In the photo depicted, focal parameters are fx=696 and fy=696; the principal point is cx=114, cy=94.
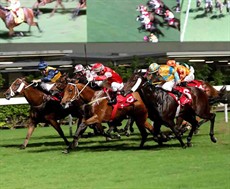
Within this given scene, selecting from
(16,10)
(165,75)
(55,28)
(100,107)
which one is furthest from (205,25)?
(100,107)

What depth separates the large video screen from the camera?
28550 millimetres

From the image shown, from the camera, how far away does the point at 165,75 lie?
13.7 meters

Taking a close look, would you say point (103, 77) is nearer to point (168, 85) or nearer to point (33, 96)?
point (168, 85)

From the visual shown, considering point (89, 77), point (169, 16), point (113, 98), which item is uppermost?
point (89, 77)

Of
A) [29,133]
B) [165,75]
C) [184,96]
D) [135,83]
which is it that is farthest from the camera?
[29,133]

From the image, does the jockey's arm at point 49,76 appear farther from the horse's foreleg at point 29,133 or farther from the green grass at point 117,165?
the green grass at point 117,165

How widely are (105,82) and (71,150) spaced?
1500mm

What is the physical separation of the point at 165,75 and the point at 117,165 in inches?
126

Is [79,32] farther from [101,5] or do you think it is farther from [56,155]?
[56,155]

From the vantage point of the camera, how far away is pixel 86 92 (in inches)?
529

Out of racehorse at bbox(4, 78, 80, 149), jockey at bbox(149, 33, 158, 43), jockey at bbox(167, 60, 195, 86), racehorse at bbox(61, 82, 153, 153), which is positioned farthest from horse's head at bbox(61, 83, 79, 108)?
jockey at bbox(149, 33, 158, 43)

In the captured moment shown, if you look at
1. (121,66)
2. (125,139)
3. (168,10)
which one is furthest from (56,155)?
(168,10)

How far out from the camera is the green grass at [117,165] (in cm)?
925

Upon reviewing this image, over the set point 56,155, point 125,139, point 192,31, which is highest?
point 56,155
